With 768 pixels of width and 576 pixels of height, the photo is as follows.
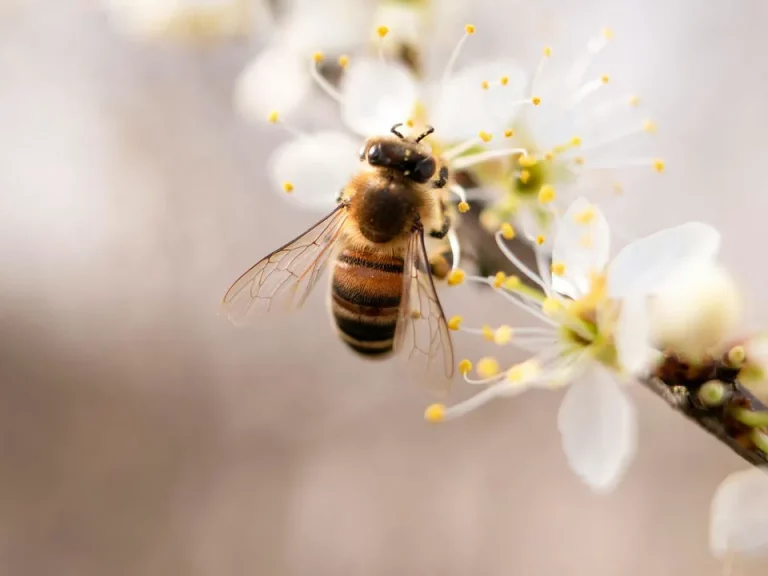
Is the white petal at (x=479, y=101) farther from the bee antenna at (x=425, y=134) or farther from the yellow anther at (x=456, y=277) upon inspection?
the yellow anther at (x=456, y=277)

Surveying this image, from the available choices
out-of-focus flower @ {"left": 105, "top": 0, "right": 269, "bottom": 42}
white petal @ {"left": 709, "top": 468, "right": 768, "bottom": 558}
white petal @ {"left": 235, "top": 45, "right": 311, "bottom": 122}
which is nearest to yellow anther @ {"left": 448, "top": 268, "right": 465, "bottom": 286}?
white petal @ {"left": 709, "top": 468, "right": 768, "bottom": 558}

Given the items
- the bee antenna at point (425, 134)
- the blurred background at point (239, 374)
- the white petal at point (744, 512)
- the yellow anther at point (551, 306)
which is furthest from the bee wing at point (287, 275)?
the blurred background at point (239, 374)

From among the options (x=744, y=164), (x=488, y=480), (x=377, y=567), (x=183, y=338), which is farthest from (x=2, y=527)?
(x=744, y=164)

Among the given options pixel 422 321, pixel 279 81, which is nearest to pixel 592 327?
pixel 422 321

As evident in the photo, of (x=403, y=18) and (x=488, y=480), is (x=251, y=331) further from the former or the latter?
(x=403, y=18)

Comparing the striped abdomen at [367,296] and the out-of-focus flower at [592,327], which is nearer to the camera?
the out-of-focus flower at [592,327]

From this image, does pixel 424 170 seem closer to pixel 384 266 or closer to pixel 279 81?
pixel 384 266
